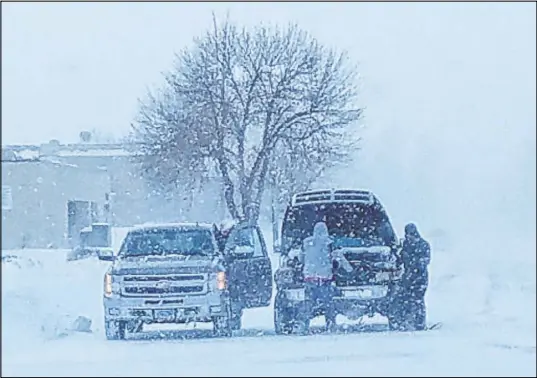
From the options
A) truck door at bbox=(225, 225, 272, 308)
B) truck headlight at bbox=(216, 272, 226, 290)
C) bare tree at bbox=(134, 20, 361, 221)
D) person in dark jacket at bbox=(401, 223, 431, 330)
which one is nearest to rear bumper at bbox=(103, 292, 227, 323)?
truck headlight at bbox=(216, 272, 226, 290)

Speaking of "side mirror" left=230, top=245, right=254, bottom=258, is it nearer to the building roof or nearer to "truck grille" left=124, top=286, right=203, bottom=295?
"truck grille" left=124, top=286, right=203, bottom=295

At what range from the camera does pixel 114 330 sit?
15.5 metres

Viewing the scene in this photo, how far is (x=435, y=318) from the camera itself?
1764 centimetres

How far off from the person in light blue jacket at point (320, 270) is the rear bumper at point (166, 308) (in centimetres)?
121

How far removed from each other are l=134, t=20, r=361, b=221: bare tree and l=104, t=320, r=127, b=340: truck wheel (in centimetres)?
1066

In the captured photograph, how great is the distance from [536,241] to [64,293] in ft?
23.2

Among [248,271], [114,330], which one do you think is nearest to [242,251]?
[248,271]

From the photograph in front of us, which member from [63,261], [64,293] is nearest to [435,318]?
[64,293]

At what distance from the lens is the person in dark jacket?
52.7ft

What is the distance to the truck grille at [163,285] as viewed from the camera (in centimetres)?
1559

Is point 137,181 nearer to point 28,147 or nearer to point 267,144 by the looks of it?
point 267,144

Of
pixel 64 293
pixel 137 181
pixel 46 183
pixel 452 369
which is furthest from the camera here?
pixel 137 181

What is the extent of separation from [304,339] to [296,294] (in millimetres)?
1150

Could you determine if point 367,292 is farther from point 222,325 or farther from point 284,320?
point 222,325
